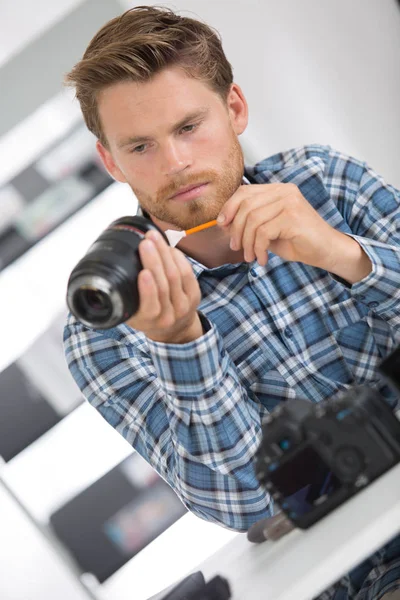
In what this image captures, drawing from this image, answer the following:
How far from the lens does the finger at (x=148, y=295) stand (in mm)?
859

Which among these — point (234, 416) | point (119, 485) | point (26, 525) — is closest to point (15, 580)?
point (26, 525)

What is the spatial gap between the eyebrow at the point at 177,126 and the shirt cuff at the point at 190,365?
42 centimetres

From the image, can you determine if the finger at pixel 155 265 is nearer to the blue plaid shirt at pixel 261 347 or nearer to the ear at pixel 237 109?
the blue plaid shirt at pixel 261 347

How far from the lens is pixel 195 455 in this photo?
112 cm

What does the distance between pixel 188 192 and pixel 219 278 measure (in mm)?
187

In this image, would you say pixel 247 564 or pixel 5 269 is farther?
pixel 5 269

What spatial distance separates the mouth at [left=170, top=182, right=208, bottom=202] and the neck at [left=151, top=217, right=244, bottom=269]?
0.11 meters

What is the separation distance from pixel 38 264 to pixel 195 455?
1214 millimetres

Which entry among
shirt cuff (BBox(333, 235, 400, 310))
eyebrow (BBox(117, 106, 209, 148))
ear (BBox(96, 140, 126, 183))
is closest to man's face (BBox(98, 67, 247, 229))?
eyebrow (BBox(117, 106, 209, 148))

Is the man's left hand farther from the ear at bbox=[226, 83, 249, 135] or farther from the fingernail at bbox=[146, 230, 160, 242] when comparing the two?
the ear at bbox=[226, 83, 249, 135]

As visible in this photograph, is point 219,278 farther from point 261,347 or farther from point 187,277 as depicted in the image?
point 187,277

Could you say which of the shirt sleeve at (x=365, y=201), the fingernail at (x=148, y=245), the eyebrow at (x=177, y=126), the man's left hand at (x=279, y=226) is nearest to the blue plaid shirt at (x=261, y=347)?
the shirt sleeve at (x=365, y=201)

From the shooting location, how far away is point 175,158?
1.23 m

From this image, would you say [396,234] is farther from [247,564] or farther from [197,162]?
[247,564]
